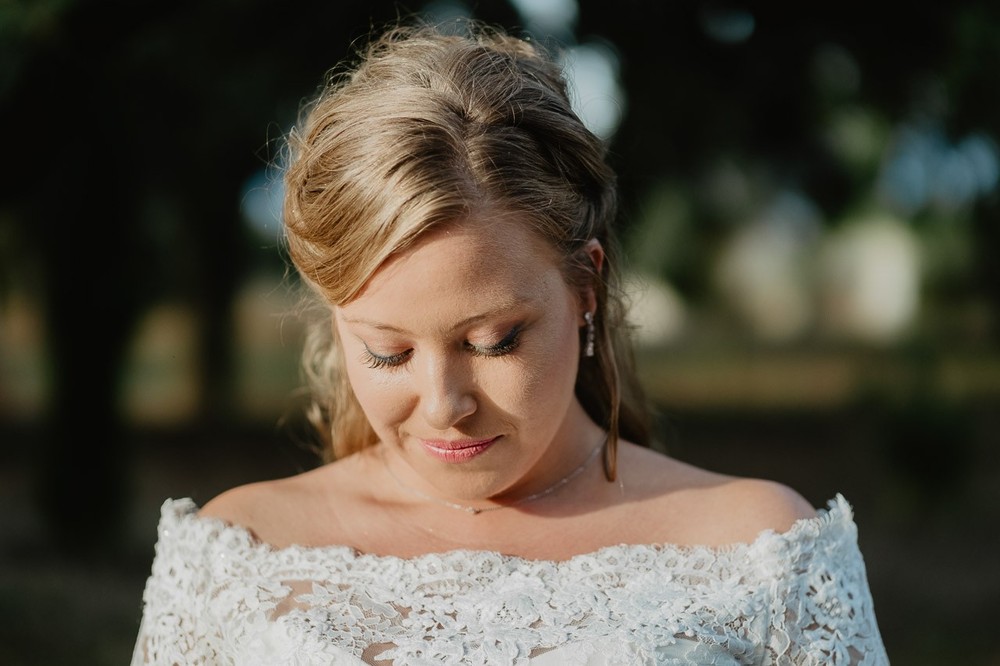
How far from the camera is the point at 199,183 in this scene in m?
9.80

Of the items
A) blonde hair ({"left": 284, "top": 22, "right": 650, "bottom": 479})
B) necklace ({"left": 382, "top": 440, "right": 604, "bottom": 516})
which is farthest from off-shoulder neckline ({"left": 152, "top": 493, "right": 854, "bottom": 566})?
blonde hair ({"left": 284, "top": 22, "right": 650, "bottom": 479})

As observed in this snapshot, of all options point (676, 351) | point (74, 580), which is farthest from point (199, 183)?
point (676, 351)

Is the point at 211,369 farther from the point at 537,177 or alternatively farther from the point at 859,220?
the point at 537,177

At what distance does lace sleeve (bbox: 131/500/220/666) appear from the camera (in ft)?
7.35

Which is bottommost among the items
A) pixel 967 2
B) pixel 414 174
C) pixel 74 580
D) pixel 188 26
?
pixel 74 580

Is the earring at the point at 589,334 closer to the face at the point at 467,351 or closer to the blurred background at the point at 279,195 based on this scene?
the face at the point at 467,351

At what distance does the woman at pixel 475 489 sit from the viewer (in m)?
2.02

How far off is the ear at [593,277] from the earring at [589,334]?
0.03ft

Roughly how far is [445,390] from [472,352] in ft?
0.29

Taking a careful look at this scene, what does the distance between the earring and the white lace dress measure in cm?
45

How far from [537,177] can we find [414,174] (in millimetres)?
257

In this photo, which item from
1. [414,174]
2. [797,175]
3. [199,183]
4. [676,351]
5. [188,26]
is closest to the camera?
[414,174]

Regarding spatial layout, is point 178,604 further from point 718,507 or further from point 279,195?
point 718,507

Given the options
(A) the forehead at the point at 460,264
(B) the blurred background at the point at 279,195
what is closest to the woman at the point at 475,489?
(A) the forehead at the point at 460,264
